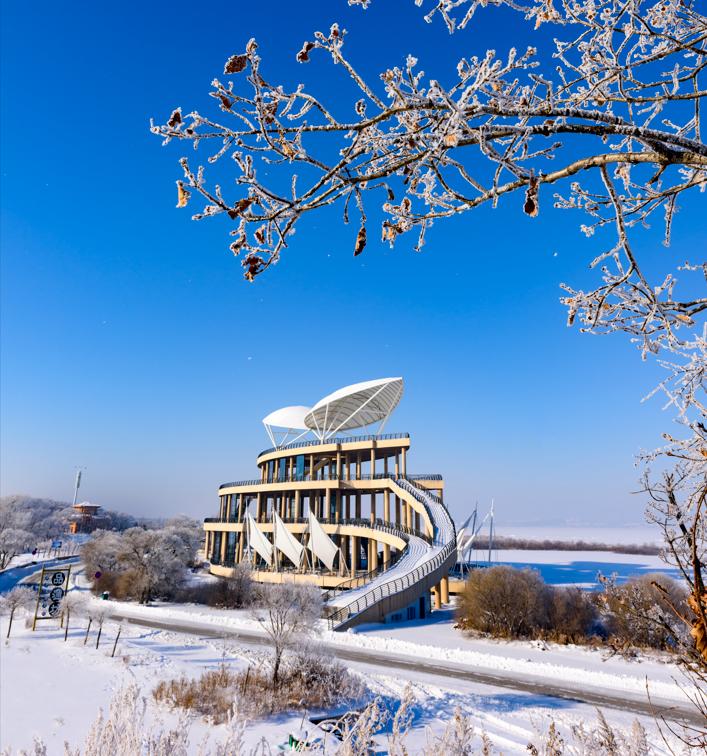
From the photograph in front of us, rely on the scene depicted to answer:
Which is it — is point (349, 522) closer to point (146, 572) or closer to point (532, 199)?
Answer: point (146, 572)

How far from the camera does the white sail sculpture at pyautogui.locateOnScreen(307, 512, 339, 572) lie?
33688 millimetres

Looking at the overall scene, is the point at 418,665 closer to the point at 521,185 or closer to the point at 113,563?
the point at 521,185

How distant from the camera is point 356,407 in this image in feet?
140

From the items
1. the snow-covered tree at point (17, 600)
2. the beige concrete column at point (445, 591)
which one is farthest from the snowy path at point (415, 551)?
the snow-covered tree at point (17, 600)

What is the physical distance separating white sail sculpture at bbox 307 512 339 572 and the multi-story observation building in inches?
3.0

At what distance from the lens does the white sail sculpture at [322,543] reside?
33688 mm

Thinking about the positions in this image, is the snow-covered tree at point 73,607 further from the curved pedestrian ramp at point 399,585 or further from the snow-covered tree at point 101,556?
the snow-covered tree at point 101,556

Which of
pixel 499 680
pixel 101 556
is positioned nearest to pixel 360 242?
pixel 499 680

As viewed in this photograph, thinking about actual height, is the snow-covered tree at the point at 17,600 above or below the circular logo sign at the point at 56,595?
below

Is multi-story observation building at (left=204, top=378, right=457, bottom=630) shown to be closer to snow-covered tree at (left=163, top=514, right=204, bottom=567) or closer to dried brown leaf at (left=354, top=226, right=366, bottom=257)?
snow-covered tree at (left=163, top=514, right=204, bottom=567)

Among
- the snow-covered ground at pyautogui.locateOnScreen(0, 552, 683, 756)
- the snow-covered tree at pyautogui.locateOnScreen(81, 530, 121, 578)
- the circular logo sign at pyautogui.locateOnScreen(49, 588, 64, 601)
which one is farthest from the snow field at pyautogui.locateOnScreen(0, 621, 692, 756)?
the snow-covered tree at pyautogui.locateOnScreen(81, 530, 121, 578)

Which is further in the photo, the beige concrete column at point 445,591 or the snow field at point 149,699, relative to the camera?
the beige concrete column at point 445,591

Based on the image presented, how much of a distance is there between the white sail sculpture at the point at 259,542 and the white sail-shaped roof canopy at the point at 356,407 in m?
10.2

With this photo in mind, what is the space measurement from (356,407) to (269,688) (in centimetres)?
2982
